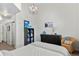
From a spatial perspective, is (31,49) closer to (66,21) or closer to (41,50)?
(41,50)

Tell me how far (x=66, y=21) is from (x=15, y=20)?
887 mm

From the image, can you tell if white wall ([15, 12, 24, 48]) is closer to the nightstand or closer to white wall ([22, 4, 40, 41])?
white wall ([22, 4, 40, 41])

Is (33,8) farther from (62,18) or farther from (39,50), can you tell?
(39,50)

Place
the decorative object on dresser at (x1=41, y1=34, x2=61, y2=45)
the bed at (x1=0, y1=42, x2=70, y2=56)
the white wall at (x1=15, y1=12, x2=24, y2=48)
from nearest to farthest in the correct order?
the bed at (x1=0, y1=42, x2=70, y2=56) < the white wall at (x1=15, y1=12, x2=24, y2=48) < the decorative object on dresser at (x1=41, y1=34, x2=61, y2=45)

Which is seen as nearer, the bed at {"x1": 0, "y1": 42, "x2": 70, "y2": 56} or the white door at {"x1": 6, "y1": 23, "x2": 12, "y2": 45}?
the bed at {"x1": 0, "y1": 42, "x2": 70, "y2": 56}

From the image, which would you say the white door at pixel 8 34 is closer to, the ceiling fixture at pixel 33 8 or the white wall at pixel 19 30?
the white wall at pixel 19 30

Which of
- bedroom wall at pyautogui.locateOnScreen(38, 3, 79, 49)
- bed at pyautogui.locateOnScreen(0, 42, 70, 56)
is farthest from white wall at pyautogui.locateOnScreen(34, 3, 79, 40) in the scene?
bed at pyautogui.locateOnScreen(0, 42, 70, 56)

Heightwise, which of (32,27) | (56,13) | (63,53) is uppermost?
(56,13)

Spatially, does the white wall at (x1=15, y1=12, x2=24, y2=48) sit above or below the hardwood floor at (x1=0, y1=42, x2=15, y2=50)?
above

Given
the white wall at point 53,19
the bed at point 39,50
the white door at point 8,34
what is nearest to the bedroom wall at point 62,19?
the white wall at point 53,19

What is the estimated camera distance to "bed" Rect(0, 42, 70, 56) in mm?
1868

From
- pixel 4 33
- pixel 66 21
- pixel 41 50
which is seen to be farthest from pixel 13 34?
pixel 66 21

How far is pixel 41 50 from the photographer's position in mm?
1951

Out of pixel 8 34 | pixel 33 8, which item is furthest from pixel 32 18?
pixel 8 34
